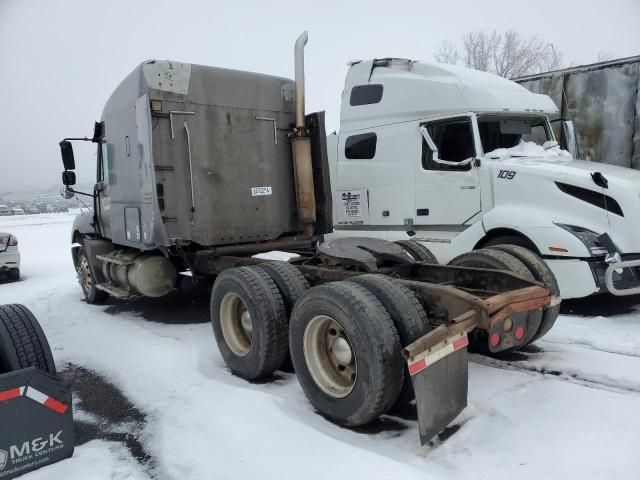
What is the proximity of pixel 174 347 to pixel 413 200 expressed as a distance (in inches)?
151

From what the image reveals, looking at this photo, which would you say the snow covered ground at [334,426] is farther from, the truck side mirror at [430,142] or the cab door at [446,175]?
the truck side mirror at [430,142]

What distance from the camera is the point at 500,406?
3.43 metres

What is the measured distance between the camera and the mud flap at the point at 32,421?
271cm

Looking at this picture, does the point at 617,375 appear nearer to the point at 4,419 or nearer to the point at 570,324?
the point at 570,324

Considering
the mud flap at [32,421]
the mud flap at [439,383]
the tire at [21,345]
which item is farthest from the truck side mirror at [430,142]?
the mud flap at [32,421]

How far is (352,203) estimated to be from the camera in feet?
25.9

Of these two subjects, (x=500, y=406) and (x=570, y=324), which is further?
(x=570, y=324)

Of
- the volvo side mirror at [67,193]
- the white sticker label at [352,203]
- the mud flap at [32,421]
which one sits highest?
the volvo side mirror at [67,193]

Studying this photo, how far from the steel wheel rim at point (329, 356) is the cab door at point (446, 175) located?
144 inches

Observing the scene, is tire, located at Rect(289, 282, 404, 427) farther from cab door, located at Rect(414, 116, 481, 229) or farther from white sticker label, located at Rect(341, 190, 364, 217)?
white sticker label, located at Rect(341, 190, 364, 217)

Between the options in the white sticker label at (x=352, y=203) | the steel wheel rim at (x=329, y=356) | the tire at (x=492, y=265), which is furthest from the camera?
the white sticker label at (x=352, y=203)

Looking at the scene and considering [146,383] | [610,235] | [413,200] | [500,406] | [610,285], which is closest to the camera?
[500,406]

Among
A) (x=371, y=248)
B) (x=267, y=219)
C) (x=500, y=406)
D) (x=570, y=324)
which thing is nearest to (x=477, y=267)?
(x=371, y=248)

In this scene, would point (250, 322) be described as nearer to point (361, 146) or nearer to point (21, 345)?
point (21, 345)
